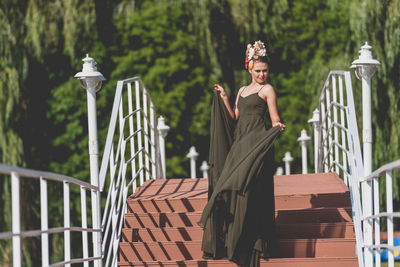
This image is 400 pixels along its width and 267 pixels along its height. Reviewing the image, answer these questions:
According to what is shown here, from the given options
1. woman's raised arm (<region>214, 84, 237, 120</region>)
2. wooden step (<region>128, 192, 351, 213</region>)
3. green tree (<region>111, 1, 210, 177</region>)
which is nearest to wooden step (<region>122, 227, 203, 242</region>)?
wooden step (<region>128, 192, 351, 213</region>)

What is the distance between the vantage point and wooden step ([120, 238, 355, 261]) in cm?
680

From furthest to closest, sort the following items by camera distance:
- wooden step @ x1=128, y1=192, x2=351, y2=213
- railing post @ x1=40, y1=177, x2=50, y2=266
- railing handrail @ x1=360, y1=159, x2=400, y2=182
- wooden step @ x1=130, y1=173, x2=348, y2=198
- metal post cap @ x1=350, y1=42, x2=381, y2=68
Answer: wooden step @ x1=130, y1=173, x2=348, y2=198 < wooden step @ x1=128, y1=192, x2=351, y2=213 < metal post cap @ x1=350, y1=42, x2=381, y2=68 < railing post @ x1=40, y1=177, x2=50, y2=266 < railing handrail @ x1=360, y1=159, x2=400, y2=182

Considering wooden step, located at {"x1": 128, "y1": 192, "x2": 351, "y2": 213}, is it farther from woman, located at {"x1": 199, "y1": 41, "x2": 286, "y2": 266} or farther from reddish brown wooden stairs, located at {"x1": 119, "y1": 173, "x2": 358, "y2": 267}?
woman, located at {"x1": 199, "y1": 41, "x2": 286, "y2": 266}

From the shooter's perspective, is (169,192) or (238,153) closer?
(238,153)

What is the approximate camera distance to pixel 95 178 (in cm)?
682

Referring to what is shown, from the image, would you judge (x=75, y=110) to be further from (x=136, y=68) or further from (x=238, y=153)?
(x=238, y=153)

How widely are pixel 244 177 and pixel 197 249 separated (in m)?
0.90

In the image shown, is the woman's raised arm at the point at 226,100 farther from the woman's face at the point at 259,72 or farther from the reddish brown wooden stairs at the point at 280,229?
the reddish brown wooden stairs at the point at 280,229

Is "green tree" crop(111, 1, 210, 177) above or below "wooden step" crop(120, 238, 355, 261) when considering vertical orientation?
above

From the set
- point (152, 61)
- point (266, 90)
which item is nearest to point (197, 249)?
point (266, 90)

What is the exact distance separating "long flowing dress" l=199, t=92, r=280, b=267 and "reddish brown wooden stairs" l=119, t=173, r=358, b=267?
167 mm

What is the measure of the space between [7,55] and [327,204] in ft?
27.1

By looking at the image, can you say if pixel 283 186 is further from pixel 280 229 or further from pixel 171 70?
pixel 171 70

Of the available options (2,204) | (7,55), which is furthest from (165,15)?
(2,204)
